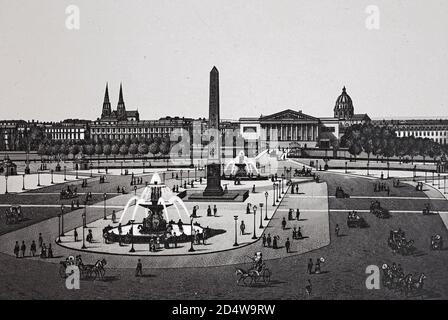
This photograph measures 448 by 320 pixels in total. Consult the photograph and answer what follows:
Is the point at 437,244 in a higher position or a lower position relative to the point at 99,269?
higher

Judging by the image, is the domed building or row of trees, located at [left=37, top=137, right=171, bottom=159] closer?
row of trees, located at [left=37, top=137, right=171, bottom=159]

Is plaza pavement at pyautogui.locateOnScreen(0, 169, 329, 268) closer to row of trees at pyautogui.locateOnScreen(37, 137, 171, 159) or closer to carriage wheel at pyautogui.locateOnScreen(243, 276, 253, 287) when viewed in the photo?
carriage wheel at pyautogui.locateOnScreen(243, 276, 253, 287)

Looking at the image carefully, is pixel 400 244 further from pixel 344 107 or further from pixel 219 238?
pixel 344 107

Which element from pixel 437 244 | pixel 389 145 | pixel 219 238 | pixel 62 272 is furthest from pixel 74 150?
pixel 437 244

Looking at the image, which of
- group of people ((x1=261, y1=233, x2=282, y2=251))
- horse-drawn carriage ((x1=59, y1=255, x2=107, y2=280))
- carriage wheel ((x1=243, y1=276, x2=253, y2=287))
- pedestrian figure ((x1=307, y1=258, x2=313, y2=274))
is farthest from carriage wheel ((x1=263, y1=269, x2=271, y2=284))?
horse-drawn carriage ((x1=59, y1=255, x2=107, y2=280))

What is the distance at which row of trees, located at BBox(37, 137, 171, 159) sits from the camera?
308ft

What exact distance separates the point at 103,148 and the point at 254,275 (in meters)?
84.4

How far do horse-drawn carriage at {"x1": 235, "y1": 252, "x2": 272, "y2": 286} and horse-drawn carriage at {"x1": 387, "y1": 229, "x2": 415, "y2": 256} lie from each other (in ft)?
22.0

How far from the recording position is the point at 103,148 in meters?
101

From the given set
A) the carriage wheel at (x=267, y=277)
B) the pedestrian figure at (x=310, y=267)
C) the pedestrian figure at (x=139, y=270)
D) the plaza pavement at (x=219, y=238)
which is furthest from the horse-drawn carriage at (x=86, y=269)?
the pedestrian figure at (x=310, y=267)

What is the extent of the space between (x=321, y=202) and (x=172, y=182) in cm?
1910

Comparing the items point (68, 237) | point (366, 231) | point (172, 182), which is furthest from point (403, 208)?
point (172, 182)

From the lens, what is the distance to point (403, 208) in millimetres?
36781
